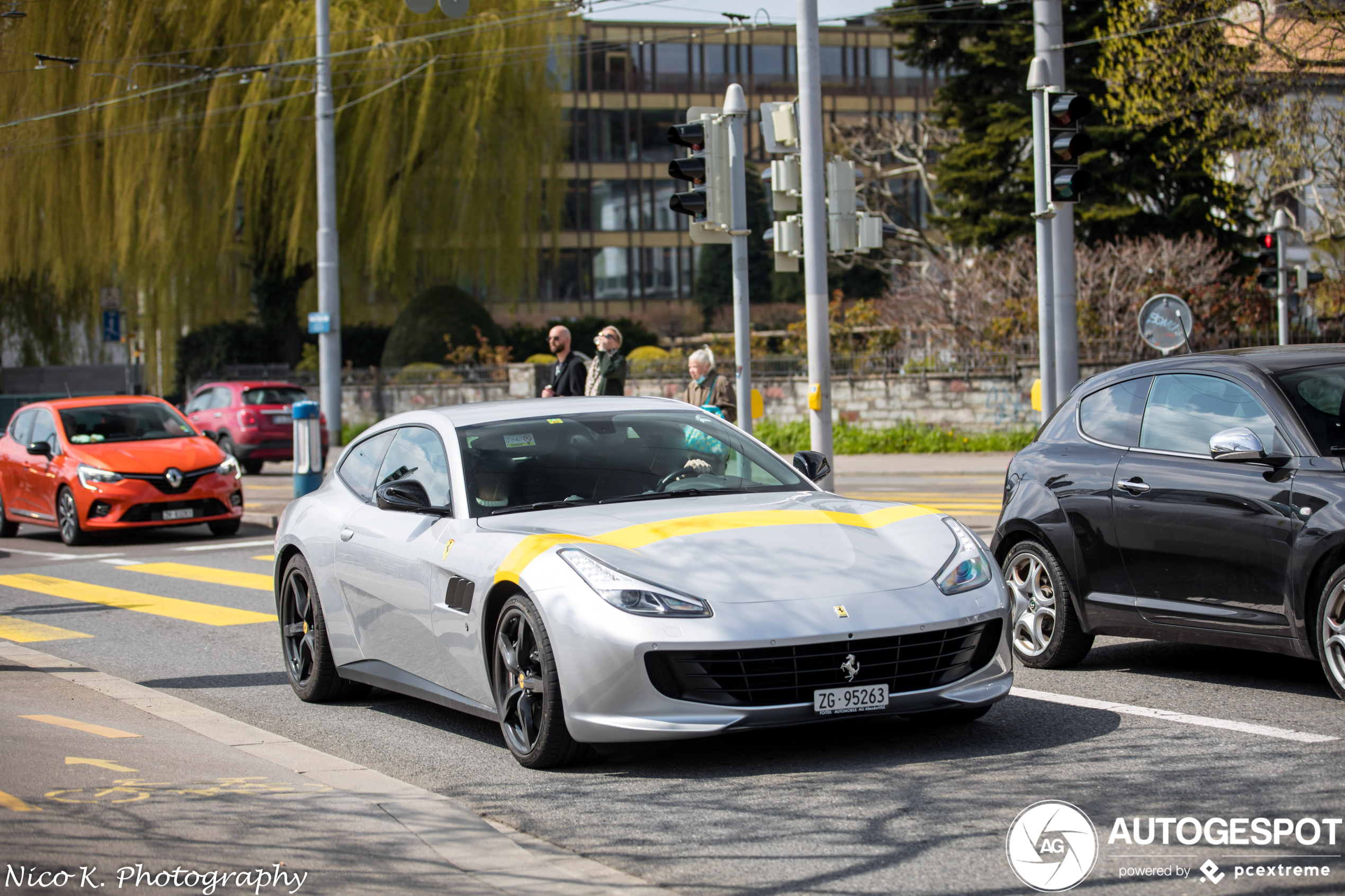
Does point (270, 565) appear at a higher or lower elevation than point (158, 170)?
lower

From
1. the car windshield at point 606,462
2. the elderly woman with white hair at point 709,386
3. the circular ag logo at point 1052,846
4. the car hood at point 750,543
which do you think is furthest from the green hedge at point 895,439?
the circular ag logo at point 1052,846

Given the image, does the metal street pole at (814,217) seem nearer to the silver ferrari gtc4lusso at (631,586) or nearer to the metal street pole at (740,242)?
the metal street pole at (740,242)

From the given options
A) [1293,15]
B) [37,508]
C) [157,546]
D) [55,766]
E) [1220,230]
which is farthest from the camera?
[1220,230]

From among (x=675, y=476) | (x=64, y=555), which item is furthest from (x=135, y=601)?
(x=675, y=476)

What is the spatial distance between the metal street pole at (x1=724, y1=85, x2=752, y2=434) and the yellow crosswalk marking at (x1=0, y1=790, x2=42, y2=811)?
370 inches

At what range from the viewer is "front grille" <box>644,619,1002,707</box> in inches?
229

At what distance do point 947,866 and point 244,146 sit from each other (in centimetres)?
3288

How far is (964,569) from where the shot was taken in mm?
6367

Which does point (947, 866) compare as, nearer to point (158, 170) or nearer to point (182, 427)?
point (182, 427)

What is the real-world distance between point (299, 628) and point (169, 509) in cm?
994

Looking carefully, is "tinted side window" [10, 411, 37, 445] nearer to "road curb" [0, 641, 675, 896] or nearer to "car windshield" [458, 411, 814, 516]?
"road curb" [0, 641, 675, 896]

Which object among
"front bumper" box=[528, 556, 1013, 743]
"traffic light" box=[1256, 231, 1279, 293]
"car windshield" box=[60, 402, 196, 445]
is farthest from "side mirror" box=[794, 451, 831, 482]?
"traffic light" box=[1256, 231, 1279, 293]

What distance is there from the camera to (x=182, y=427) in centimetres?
1869

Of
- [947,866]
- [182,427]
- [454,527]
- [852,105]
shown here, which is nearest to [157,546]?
[182,427]
